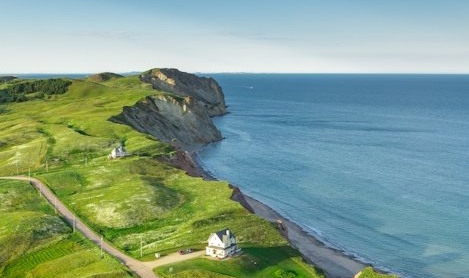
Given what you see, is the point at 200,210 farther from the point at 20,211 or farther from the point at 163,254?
the point at 20,211

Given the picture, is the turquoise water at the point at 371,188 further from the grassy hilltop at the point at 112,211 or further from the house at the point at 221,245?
the house at the point at 221,245

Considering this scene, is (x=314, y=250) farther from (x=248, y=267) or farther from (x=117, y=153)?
(x=117, y=153)

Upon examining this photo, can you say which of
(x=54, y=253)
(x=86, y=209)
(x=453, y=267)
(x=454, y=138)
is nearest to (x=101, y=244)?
(x=54, y=253)

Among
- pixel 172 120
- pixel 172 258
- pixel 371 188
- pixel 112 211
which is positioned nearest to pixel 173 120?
pixel 172 120

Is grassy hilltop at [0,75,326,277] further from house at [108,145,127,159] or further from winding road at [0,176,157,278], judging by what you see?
house at [108,145,127,159]

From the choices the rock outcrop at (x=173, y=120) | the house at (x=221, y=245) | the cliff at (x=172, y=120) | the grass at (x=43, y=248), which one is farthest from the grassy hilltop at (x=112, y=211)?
the rock outcrop at (x=173, y=120)

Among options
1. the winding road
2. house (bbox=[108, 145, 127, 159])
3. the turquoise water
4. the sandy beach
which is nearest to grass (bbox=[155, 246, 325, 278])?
the winding road
